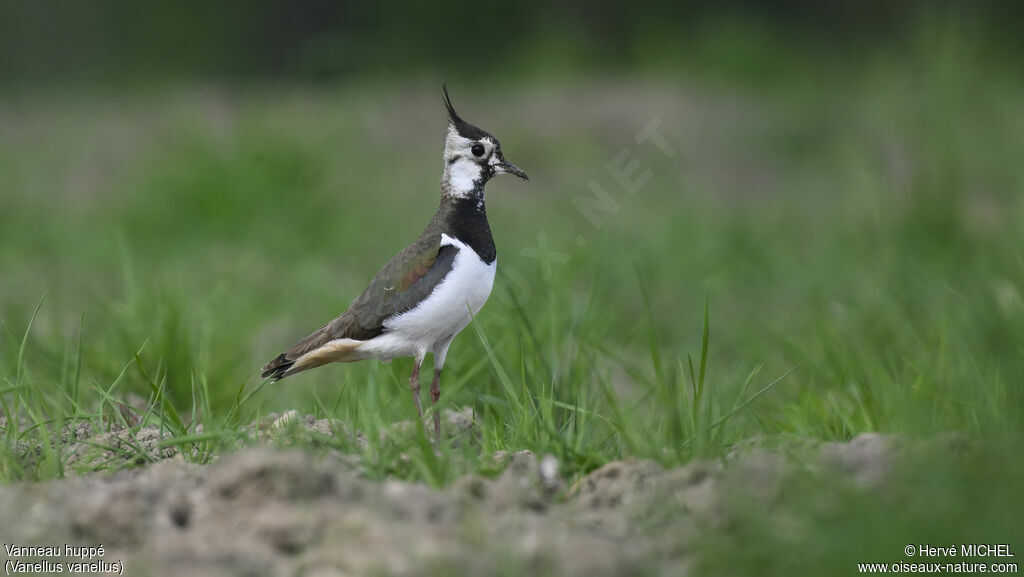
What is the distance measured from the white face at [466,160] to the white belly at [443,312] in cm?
23

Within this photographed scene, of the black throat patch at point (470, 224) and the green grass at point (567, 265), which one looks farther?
the black throat patch at point (470, 224)

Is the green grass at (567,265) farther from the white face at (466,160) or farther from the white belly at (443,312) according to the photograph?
the white face at (466,160)

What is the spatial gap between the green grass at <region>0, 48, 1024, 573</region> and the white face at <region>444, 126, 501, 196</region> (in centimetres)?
44

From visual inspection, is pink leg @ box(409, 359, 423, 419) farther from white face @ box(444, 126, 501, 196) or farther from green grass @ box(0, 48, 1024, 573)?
white face @ box(444, 126, 501, 196)

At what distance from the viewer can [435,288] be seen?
3.86 m

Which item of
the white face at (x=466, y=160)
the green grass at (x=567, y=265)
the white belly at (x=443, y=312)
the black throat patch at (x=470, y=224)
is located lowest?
the green grass at (x=567, y=265)

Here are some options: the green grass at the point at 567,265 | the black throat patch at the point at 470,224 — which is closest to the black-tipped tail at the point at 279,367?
the green grass at the point at 567,265

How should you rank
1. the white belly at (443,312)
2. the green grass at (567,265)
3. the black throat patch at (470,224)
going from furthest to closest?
1. the black throat patch at (470,224)
2. the white belly at (443,312)
3. the green grass at (567,265)

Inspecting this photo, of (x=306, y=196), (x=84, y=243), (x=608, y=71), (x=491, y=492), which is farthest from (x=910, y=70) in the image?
(x=491, y=492)

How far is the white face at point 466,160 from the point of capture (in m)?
4.07

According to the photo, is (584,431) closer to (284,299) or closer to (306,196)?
(284,299)

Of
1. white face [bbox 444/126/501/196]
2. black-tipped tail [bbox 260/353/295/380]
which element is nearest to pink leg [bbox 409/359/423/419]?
black-tipped tail [bbox 260/353/295/380]

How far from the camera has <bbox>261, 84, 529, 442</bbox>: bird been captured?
12.7 ft

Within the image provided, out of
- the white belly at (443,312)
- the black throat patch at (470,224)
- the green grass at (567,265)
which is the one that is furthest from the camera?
the black throat patch at (470,224)
